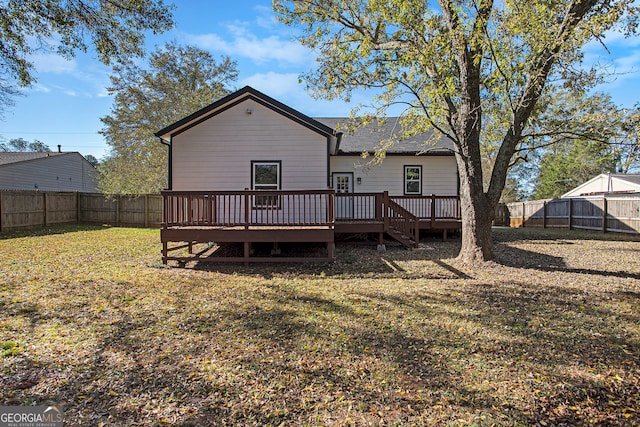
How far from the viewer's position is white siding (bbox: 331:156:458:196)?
14.5 m

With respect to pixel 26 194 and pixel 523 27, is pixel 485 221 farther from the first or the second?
pixel 26 194

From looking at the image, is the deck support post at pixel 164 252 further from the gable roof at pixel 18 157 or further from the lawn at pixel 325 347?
the gable roof at pixel 18 157

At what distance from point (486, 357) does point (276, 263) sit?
19.8 feet

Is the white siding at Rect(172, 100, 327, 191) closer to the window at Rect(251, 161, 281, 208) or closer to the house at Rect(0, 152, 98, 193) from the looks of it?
the window at Rect(251, 161, 281, 208)

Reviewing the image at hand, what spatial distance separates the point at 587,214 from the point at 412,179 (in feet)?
31.1

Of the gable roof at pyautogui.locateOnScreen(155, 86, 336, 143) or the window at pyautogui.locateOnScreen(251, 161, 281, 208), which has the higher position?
the gable roof at pyautogui.locateOnScreen(155, 86, 336, 143)

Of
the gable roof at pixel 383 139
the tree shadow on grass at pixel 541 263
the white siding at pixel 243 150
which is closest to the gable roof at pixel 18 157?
the white siding at pixel 243 150

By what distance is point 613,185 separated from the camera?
27.0 m

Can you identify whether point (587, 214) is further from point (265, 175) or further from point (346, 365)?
point (346, 365)

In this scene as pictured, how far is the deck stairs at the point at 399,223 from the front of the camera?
10.7 m

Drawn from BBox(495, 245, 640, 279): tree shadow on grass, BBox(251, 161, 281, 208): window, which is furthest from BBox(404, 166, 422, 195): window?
BBox(251, 161, 281, 208): window

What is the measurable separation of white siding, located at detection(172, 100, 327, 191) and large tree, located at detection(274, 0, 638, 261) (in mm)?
1686

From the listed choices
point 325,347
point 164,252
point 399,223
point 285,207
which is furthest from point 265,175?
point 325,347

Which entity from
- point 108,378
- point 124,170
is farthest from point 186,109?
point 108,378
